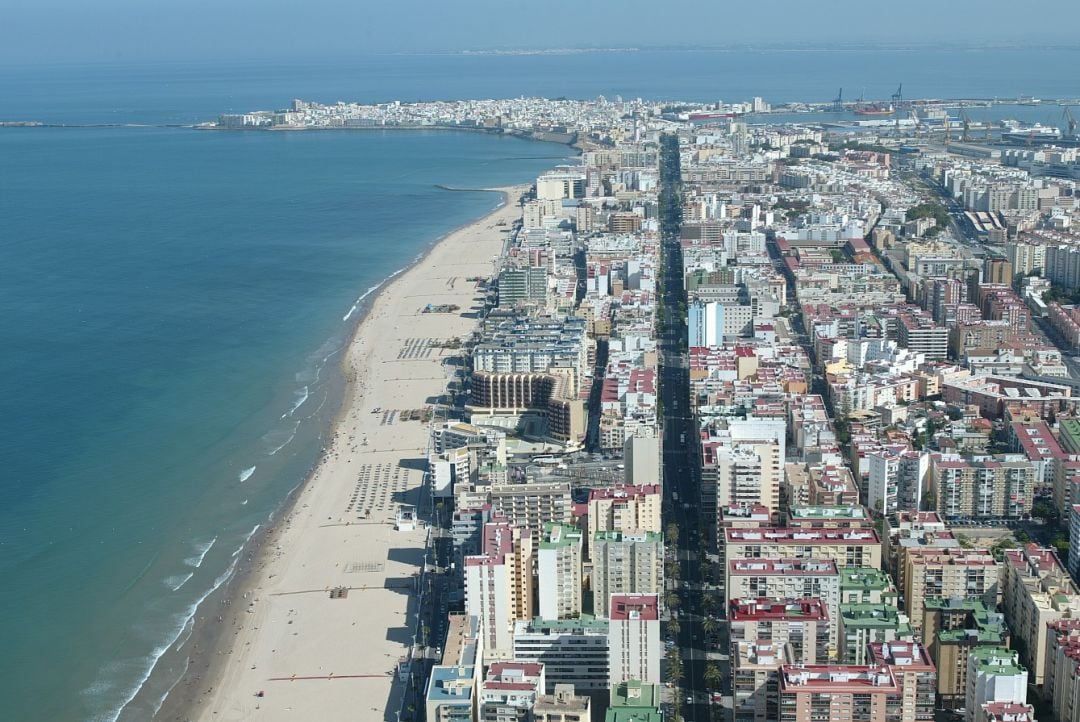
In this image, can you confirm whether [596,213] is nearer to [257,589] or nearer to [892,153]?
[892,153]

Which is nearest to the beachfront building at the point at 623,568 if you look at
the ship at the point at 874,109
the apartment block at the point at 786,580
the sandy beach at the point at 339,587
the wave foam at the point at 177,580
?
the apartment block at the point at 786,580

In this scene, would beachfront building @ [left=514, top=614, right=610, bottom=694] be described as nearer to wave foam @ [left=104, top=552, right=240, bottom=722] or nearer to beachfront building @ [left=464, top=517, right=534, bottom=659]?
beachfront building @ [left=464, top=517, right=534, bottom=659]

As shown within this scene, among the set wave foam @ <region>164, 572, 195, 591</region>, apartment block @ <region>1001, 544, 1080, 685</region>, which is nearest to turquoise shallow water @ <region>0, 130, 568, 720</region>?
wave foam @ <region>164, 572, 195, 591</region>

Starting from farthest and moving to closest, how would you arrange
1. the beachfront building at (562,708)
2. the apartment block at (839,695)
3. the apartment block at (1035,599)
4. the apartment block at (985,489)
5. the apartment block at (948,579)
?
the apartment block at (985,489)
the apartment block at (948,579)
the apartment block at (1035,599)
the beachfront building at (562,708)
the apartment block at (839,695)

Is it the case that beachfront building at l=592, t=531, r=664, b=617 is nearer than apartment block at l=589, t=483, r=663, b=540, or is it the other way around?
beachfront building at l=592, t=531, r=664, b=617

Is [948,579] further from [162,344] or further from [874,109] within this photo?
[874,109]

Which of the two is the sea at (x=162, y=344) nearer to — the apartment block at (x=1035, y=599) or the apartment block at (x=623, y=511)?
the apartment block at (x=623, y=511)
